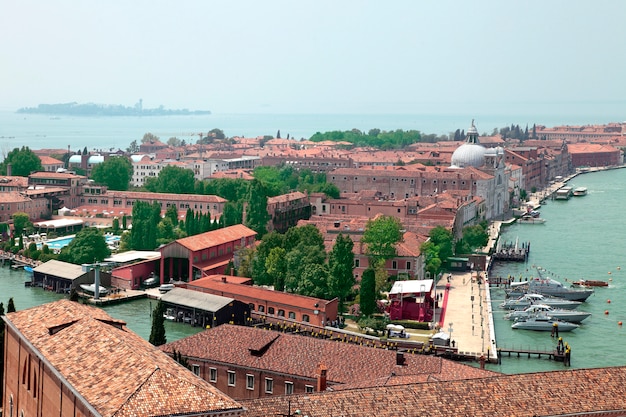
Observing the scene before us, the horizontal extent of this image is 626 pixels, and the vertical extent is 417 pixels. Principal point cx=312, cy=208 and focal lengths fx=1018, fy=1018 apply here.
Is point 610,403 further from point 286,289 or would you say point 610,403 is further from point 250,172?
point 250,172

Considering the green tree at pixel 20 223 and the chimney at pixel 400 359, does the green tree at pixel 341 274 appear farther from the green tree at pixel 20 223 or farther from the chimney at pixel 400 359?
the green tree at pixel 20 223

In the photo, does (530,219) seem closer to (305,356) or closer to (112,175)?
(112,175)

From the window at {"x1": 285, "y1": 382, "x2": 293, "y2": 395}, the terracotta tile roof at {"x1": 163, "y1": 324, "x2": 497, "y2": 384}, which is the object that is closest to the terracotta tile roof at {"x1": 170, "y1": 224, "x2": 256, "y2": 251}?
the terracotta tile roof at {"x1": 163, "y1": 324, "x2": 497, "y2": 384}

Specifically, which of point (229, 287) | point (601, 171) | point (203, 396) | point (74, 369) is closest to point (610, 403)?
point (203, 396)

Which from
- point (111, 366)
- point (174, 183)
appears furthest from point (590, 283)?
point (174, 183)

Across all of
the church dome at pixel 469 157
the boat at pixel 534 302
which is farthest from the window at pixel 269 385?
the church dome at pixel 469 157
